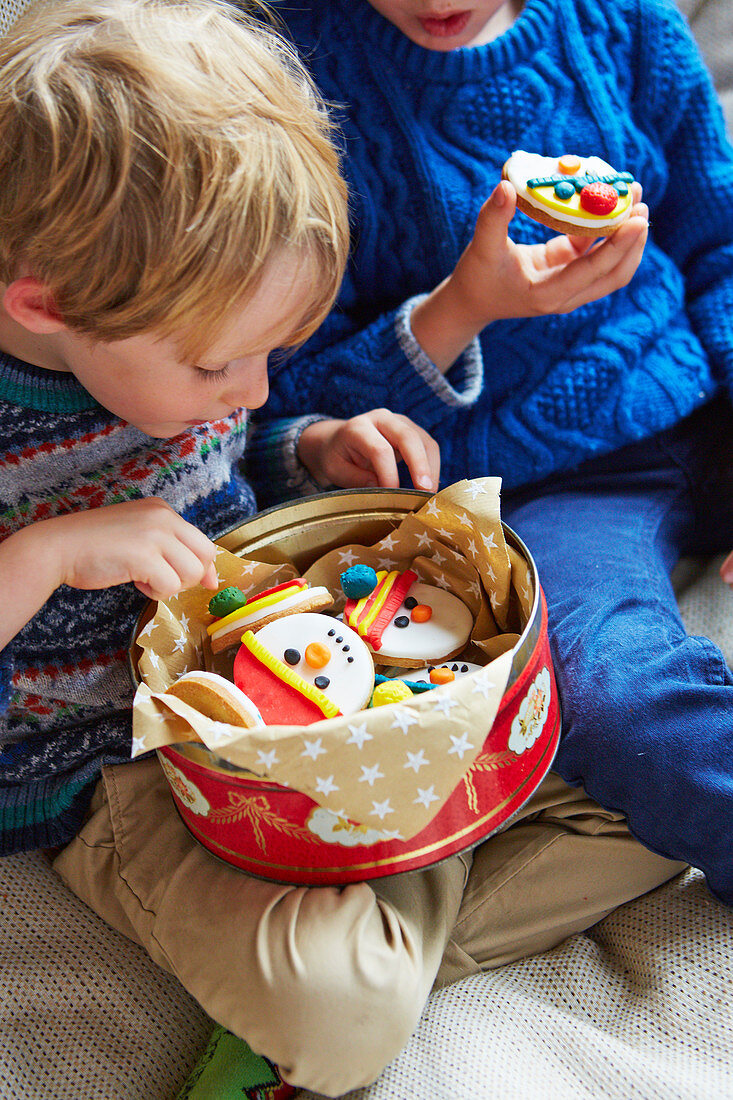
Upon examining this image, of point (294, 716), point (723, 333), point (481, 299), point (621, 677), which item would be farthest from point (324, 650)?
point (723, 333)

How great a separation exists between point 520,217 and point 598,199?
17cm

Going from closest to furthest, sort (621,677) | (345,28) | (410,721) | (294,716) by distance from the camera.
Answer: (410,721) < (294,716) < (621,677) < (345,28)

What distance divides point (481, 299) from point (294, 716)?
407 millimetres

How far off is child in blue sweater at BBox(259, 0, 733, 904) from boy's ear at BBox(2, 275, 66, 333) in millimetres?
348

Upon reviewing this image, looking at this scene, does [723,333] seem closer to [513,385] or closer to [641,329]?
[641,329]

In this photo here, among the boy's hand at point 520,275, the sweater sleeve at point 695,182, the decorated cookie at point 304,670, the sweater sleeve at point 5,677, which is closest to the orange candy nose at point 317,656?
the decorated cookie at point 304,670

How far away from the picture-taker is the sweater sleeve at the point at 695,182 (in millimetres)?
858

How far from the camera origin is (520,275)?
0.75 metres

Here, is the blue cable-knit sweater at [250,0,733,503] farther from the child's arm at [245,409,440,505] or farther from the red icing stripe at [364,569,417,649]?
the red icing stripe at [364,569,417,649]

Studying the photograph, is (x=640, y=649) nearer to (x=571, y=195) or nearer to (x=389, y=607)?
(x=389, y=607)

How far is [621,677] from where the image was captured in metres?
0.69

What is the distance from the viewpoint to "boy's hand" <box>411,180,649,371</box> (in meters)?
0.73

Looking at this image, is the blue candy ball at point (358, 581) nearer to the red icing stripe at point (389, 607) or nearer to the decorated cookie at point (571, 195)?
the red icing stripe at point (389, 607)

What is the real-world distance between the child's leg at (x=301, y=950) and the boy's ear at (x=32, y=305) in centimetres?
38
